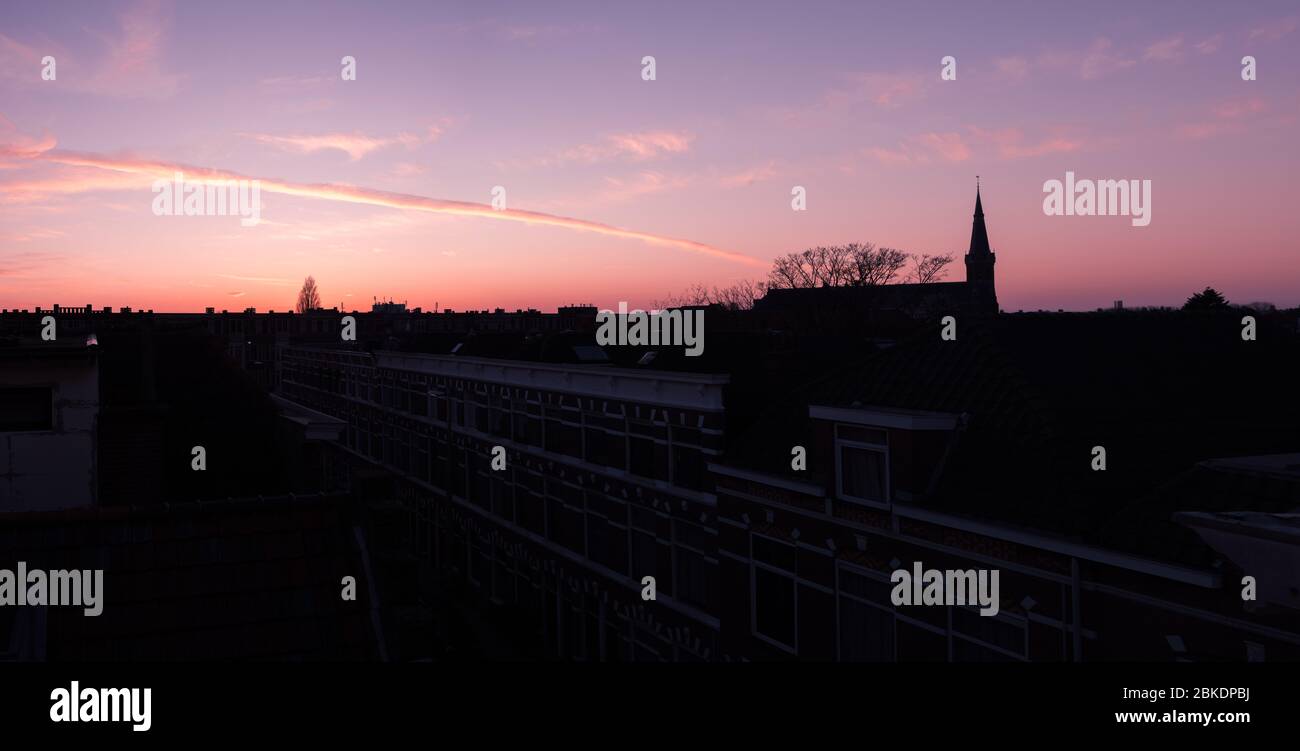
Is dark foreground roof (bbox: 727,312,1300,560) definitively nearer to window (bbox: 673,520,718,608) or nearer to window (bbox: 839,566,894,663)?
window (bbox: 839,566,894,663)

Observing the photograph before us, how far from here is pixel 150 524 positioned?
31.0 feet

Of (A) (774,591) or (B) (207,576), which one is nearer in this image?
(B) (207,576)

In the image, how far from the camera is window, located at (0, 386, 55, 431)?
13656mm

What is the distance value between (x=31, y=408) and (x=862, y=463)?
13.6 meters

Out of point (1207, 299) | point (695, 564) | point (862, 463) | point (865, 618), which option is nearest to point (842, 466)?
point (862, 463)

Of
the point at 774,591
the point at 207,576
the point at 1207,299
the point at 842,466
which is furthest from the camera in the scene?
the point at 1207,299

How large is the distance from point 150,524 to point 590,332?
2723 centimetres

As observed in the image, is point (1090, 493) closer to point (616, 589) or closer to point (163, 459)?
point (163, 459)

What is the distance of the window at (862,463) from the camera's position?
1620cm

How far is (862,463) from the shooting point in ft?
54.7

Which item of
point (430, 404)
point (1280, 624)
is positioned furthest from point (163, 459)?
point (430, 404)

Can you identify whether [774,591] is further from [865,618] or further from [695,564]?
[695,564]

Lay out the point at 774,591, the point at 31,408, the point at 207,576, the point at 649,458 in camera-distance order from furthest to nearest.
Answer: the point at 649,458 < the point at 774,591 < the point at 31,408 < the point at 207,576

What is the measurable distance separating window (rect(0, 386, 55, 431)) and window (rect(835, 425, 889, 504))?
1304 centimetres
